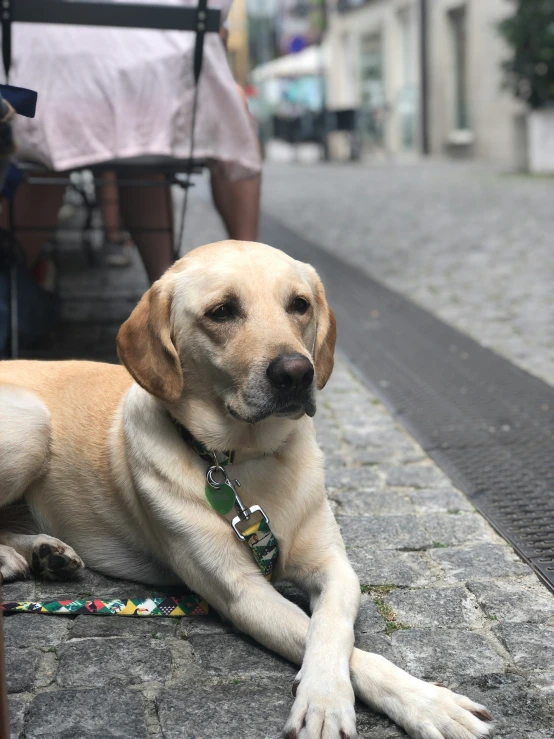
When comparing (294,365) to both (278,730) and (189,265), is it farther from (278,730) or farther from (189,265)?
(278,730)

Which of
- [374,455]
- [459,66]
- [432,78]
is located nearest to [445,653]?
[374,455]

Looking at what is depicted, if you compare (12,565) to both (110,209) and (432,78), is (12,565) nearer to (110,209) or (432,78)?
(110,209)

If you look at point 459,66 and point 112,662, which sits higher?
point 459,66

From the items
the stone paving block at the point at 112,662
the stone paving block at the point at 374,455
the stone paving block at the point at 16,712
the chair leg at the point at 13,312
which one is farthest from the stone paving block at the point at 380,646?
the chair leg at the point at 13,312

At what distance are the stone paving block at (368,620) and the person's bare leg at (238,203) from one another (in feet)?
8.76

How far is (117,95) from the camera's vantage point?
178 inches

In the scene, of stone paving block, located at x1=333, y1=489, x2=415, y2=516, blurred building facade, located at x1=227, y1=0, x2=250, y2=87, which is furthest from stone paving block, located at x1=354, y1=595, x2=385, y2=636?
blurred building facade, located at x1=227, y1=0, x2=250, y2=87

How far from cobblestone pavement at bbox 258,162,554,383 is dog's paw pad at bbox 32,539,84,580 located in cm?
300

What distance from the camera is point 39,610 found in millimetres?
2768

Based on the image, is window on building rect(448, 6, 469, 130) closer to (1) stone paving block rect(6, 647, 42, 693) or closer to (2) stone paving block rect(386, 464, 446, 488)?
(2) stone paving block rect(386, 464, 446, 488)

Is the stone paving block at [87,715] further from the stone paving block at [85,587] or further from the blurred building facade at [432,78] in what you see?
the blurred building facade at [432,78]

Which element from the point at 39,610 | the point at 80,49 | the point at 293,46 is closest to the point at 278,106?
the point at 293,46

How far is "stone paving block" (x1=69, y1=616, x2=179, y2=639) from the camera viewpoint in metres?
2.65

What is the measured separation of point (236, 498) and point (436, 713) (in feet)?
2.56
